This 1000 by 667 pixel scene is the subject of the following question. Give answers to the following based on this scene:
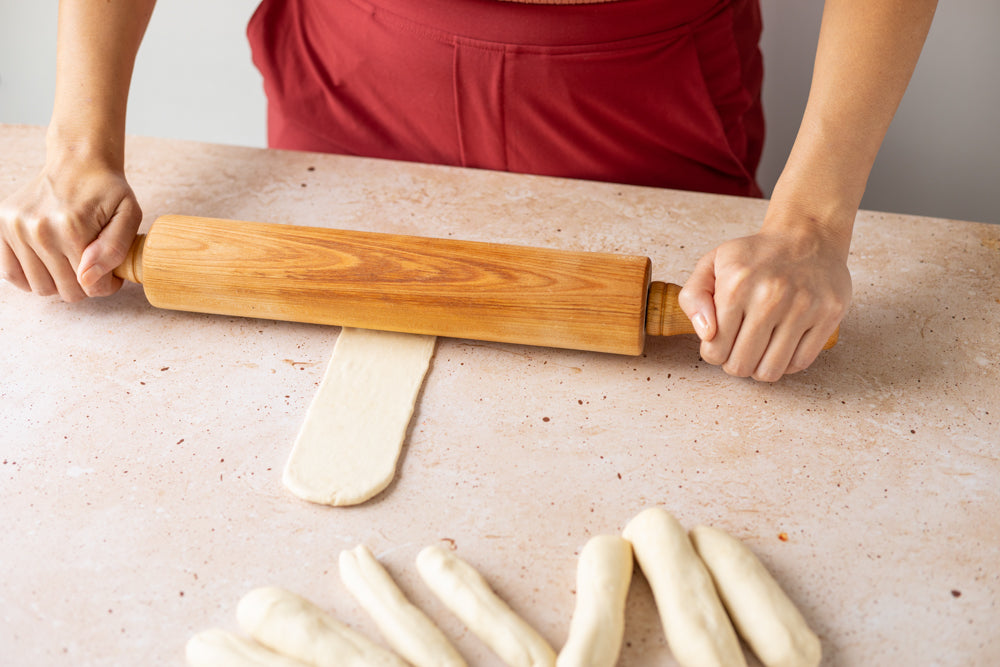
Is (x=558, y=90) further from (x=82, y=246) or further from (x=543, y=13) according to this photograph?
(x=82, y=246)

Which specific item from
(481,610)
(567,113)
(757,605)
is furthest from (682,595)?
(567,113)

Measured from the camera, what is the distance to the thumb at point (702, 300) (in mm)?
998

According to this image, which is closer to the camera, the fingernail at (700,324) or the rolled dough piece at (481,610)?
the rolled dough piece at (481,610)

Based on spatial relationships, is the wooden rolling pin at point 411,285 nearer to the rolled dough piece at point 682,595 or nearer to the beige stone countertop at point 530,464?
the beige stone countertop at point 530,464

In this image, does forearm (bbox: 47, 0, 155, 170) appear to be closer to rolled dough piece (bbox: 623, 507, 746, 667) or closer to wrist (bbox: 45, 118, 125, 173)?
wrist (bbox: 45, 118, 125, 173)

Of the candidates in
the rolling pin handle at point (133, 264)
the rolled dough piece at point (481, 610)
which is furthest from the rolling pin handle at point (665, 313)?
the rolling pin handle at point (133, 264)

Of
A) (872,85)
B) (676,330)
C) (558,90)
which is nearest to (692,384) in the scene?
(676,330)

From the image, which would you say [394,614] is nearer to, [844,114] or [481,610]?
[481,610]

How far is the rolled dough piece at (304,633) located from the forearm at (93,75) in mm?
770

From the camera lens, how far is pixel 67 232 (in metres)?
1.13

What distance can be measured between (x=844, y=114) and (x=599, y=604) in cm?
72

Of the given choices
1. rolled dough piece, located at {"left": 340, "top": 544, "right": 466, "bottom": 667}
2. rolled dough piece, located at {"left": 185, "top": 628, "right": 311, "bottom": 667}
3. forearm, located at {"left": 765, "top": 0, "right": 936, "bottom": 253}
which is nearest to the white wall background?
Result: forearm, located at {"left": 765, "top": 0, "right": 936, "bottom": 253}

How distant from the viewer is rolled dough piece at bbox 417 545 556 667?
0.80 metres

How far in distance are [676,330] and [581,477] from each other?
238 millimetres
